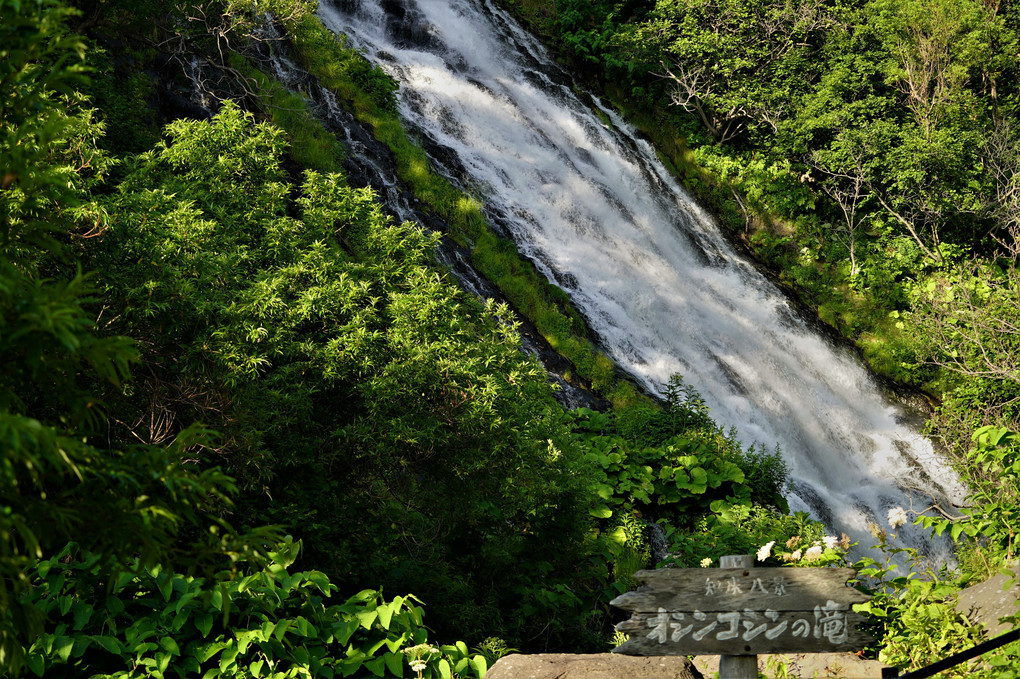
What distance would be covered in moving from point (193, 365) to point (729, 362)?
1071 centimetres

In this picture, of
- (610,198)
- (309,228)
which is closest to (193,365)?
(309,228)

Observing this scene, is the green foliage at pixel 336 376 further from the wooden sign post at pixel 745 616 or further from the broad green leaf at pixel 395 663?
the wooden sign post at pixel 745 616

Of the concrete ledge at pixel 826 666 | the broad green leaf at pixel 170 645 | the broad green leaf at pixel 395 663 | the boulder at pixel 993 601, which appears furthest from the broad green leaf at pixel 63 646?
the boulder at pixel 993 601

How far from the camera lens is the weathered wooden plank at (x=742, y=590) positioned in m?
3.47

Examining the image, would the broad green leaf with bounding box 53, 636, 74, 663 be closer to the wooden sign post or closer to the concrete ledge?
the wooden sign post

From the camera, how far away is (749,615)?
3.48 meters

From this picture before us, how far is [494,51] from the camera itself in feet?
61.4

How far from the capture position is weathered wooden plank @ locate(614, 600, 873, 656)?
341cm

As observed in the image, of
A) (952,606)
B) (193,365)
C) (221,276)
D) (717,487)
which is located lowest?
(717,487)

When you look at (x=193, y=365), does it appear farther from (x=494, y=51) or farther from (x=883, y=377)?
(x=494, y=51)

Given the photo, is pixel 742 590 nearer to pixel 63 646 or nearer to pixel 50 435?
pixel 50 435

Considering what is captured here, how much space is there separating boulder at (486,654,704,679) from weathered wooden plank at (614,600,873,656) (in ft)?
3.76

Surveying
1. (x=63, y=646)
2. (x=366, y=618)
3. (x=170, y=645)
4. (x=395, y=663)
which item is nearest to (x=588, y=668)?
(x=395, y=663)

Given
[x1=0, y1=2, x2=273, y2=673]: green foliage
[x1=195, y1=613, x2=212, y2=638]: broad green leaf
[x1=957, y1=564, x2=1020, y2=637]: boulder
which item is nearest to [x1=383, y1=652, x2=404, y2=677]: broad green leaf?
[x1=195, y1=613, x2=212, y2=638]: broad green leaf
